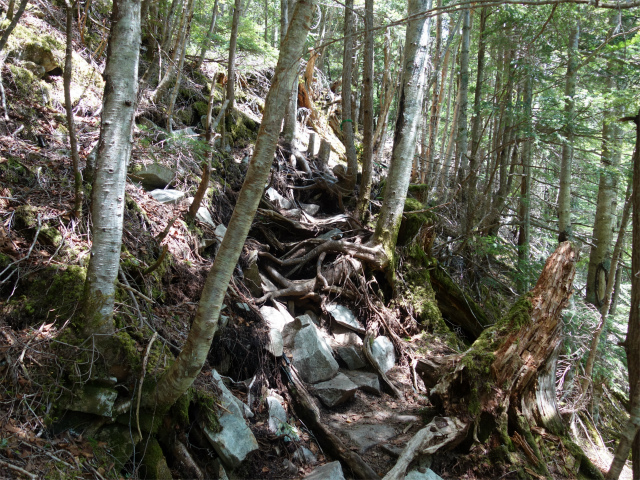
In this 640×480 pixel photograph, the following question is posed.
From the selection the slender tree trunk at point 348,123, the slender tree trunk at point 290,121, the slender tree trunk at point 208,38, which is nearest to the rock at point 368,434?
the slender tree trunk at point 348,123

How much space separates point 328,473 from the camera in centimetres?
357

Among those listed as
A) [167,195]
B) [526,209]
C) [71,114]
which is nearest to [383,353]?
[167,195]

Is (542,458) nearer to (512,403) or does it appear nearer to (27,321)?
(512,403)

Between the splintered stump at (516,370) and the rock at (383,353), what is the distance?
1.01 m

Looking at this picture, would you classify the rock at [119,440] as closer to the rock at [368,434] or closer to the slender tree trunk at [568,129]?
the rock at [368,434]

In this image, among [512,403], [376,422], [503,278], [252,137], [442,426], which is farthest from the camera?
[503,278]

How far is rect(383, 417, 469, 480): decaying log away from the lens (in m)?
3.64

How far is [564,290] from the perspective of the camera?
482 cm

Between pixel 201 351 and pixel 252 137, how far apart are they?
6.06 meters

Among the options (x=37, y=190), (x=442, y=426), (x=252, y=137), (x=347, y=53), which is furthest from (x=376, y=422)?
(x=347, y=53)

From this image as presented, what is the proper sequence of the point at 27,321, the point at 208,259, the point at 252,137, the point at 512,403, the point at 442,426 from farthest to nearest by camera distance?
1. the point at 252,137
2. the point at 208,259
3. the point at 512,403
4. the point at 442,426
5. the point at 27,321

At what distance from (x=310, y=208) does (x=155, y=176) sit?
323 centimetres

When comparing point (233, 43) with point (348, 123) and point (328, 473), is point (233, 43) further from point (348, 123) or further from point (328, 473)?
point (328, 473)

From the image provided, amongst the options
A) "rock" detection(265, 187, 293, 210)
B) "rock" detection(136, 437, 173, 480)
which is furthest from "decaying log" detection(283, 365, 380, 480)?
"rock" detection(265, 187, 293, 210)
